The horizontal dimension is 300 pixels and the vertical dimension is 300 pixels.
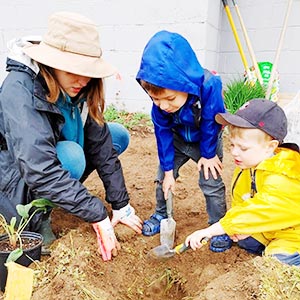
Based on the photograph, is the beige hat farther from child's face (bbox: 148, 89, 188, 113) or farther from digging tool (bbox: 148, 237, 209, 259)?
digging tool (bbox: 148, 237, 209, 259)

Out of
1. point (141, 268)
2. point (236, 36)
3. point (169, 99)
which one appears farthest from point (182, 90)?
point (236, 36)

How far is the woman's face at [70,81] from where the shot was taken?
1.70 m

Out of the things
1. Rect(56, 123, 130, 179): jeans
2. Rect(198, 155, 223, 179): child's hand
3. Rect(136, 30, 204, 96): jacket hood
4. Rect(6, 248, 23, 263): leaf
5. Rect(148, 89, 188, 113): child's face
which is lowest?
Rect(6, 248, 23, 263): leaf

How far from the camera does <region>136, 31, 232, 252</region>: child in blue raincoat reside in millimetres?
1653

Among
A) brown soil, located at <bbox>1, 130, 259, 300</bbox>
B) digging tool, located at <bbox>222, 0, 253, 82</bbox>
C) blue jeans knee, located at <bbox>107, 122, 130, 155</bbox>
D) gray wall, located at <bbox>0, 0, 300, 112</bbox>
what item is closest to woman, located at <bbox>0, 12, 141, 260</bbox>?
brown soil, located at <bbox>1, 130, 259, 300</bbox>

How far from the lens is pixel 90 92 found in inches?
72.5

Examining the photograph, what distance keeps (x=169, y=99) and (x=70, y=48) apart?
0.46 m

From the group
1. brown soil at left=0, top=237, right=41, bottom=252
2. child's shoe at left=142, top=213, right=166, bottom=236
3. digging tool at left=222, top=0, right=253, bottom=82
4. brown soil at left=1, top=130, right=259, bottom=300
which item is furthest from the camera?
digging tool at left=222, top=0, right=253, bottom=82

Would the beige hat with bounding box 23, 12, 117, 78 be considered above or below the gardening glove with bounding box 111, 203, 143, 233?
above

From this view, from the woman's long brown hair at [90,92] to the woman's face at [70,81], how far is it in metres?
0.02

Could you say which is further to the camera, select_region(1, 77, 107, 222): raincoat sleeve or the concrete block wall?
the concrete block wall

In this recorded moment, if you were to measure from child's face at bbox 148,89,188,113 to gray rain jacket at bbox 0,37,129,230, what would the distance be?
16.7 inches

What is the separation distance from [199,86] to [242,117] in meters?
0.24

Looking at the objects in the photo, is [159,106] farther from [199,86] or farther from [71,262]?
[71,262]
